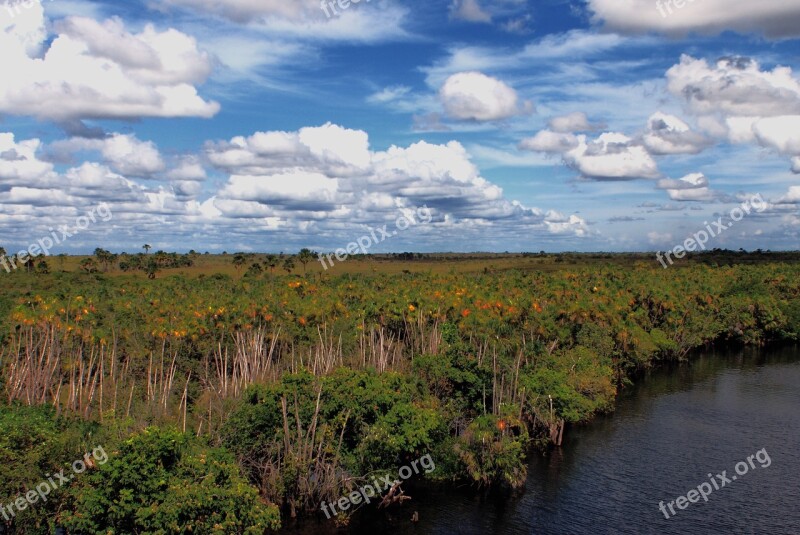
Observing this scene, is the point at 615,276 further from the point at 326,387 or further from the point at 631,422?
the point at 326,387

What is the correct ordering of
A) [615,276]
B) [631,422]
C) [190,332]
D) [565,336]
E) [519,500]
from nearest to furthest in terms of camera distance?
[519,500] → [190,332] → [631,422] → [565,336] → [615,276]

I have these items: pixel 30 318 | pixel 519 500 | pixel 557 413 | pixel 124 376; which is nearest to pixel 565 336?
pixel 557 413
